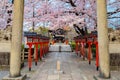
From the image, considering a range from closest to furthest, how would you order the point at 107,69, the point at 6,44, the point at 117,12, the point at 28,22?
the point at 107,69 → the point at 6,44 → the point at 117,12 → the point at 28,22

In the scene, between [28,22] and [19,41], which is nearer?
[19,41]

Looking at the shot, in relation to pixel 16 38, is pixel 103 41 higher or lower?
lower

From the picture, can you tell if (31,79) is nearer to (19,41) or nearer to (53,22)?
(19,41)

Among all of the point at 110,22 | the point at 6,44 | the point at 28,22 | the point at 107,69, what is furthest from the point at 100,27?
the point at 28,22

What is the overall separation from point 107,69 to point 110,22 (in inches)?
450

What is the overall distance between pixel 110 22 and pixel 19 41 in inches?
474

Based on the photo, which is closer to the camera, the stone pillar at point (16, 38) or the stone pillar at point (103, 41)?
the stone pillar at point (103, 41)

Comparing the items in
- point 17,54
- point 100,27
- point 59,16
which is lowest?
point 17,54

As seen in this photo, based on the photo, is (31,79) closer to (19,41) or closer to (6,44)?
(19,41)

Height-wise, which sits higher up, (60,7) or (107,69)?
(60,7)

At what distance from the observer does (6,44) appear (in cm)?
1451

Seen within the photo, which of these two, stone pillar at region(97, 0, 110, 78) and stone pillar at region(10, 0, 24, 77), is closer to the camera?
stone pillar at region(97, 0, 110, 78)

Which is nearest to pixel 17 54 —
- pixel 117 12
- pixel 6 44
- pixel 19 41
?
pixel 19 41

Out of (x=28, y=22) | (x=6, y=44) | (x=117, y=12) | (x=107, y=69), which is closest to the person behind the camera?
(x=107, y=69)
